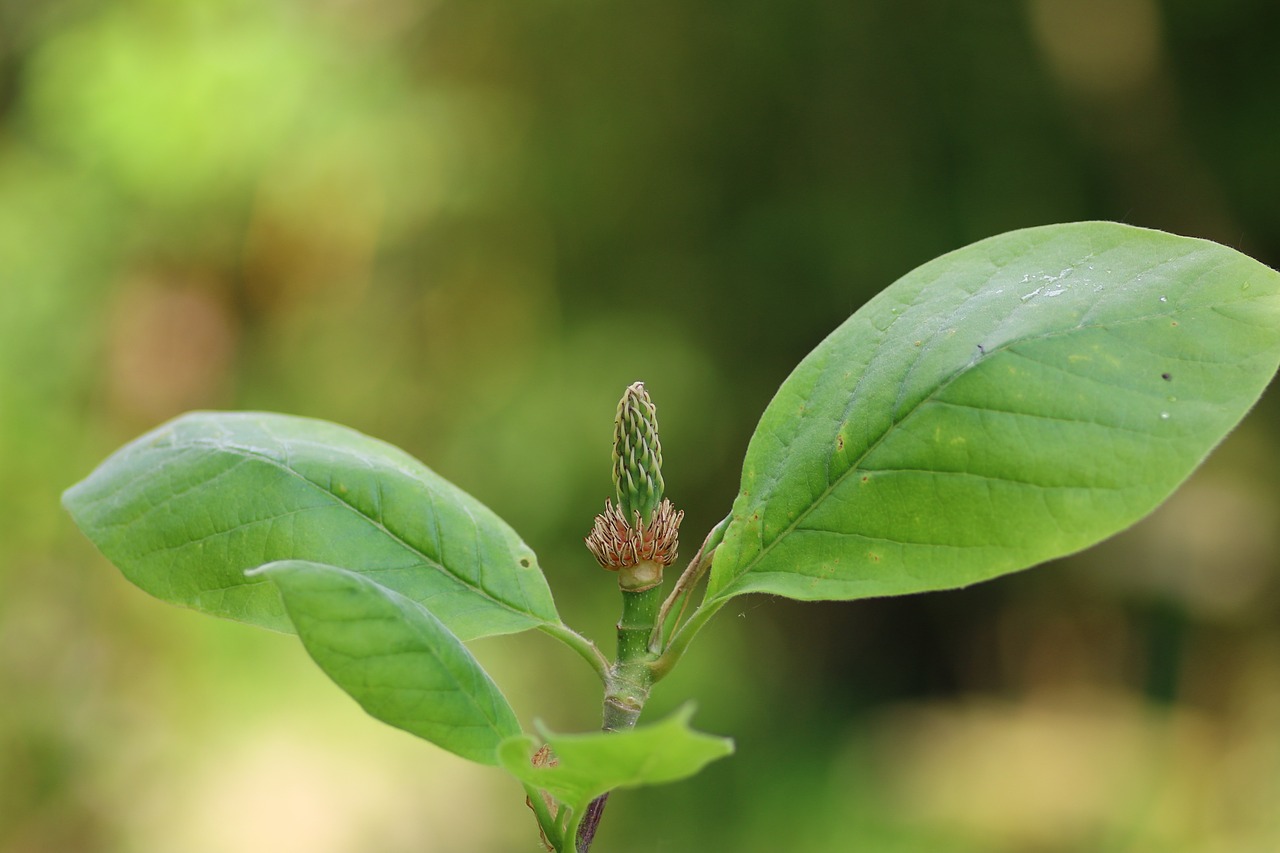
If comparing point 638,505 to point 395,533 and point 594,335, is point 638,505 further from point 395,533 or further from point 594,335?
point 594,335

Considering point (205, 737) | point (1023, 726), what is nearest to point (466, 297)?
point (205, 737)

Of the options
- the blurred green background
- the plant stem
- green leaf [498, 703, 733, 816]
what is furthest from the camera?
the blurred green background

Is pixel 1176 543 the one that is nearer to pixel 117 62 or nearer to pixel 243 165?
pixel 243 165

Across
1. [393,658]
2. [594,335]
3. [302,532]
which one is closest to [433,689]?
[393,658]

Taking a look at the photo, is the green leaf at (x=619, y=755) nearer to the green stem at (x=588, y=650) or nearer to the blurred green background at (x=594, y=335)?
the green stem at (x=588, y=650)

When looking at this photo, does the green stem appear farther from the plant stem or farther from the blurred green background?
the blurred green background

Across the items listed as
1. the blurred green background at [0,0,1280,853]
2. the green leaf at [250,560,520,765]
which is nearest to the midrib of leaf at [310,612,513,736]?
the green leaf at [250,560,520,765]
